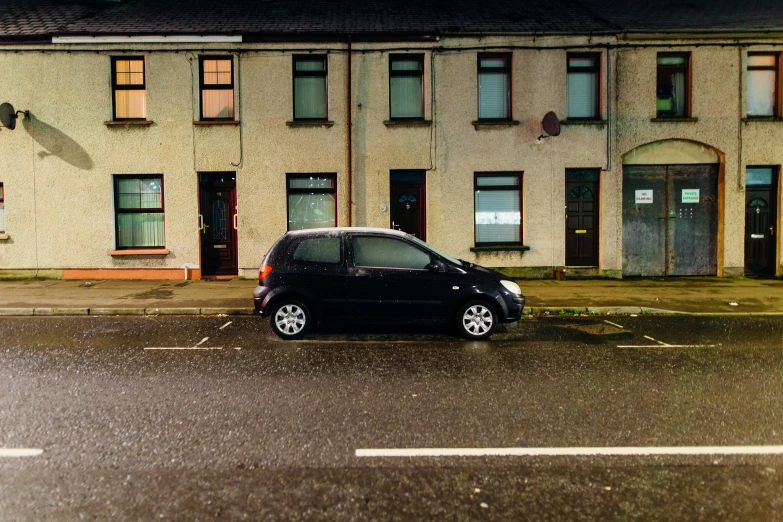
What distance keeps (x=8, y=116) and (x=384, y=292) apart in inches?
487

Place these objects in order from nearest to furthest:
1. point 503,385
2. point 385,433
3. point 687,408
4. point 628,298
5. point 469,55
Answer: point 385,433 < point 687,408 < point 503,385 < point 628,298 < point 469,55

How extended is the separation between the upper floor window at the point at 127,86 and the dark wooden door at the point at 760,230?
16612mm

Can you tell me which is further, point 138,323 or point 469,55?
point 469,55

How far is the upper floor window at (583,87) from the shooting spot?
15445 millimetres

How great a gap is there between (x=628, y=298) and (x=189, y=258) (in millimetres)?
10896

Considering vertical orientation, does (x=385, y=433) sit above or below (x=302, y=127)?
below

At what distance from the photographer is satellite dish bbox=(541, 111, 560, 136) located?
14.7 metres

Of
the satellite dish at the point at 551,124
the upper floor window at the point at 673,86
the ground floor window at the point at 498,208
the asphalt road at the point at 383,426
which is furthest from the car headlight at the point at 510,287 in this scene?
the upper floor window at the point at 673,86

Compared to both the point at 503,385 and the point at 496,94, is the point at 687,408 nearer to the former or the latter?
the point at 503,385

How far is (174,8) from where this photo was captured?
55.1 ft

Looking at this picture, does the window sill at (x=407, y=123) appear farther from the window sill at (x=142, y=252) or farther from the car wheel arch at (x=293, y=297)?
the car wheel arch at (x=293, y=297)

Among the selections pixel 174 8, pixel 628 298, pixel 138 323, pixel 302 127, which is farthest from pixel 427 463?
pixel 174 8

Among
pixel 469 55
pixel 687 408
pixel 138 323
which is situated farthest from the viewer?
pixel 469 55

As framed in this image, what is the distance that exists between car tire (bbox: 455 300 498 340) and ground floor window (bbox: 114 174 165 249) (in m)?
10.3
